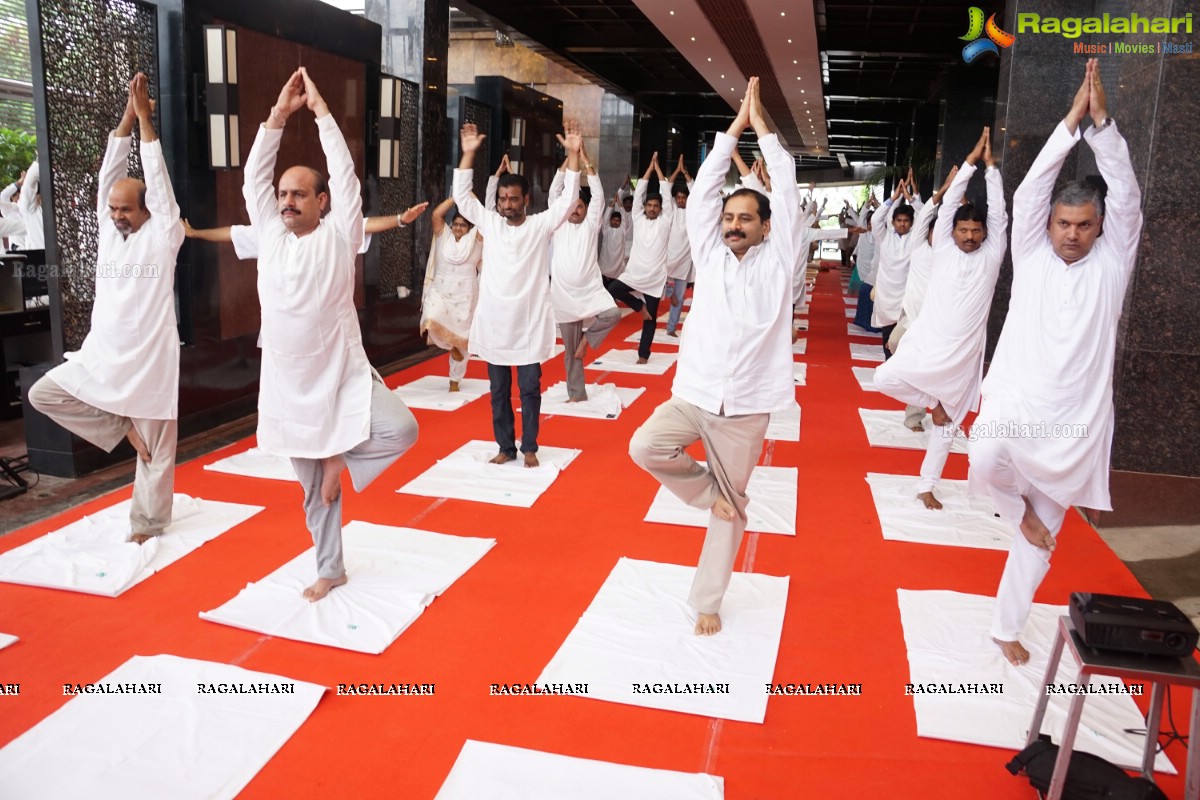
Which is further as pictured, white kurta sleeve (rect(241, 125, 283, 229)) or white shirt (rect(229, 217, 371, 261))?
white shirt (rect(229, 217, 371, 261))

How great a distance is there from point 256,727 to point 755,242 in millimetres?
2266

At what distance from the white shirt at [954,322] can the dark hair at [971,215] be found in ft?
0.14

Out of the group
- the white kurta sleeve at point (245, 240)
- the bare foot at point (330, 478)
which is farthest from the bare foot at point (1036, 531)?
the white kurta sleeve at point (245, 240)

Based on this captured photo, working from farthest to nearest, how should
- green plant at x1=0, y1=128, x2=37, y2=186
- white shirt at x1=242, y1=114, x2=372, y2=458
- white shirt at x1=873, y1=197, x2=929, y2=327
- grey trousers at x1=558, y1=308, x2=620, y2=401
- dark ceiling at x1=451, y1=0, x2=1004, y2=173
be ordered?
dark ceiling at x1=451, y1=0, x2=1004, y2=173 → green plant at x1=0, y1=128, x2=37, y2=186 → white shirt at x1=873, y1=197, x2=929, y2=327 → grey trousers at x1=558, y1=308, x2=620, y2=401 → white shirt at x1=242, y1=114, x2=372, y2=458

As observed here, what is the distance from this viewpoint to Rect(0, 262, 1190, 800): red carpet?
2.74 metres

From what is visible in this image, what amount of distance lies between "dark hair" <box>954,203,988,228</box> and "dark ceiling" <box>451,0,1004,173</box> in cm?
819

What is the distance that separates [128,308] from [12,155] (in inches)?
291

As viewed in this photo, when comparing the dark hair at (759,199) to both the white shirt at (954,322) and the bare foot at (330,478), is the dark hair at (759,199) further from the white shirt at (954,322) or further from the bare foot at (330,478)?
the white shirt at (954,322)

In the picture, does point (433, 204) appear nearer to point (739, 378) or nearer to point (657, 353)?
point (657, 353)

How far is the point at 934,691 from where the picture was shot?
316 centimetres

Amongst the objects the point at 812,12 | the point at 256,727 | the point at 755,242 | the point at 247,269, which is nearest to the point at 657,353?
the point at 247,269

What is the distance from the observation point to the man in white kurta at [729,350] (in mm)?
3332

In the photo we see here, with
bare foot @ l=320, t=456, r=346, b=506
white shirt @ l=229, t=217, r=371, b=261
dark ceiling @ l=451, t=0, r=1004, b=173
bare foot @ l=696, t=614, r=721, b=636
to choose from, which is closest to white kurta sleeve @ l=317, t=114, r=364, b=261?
white shirt @ l=229, t=217, r=371, b=261

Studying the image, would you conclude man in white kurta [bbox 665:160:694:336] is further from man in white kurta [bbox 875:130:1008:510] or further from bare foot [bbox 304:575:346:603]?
bare foot [bbox 304:575:346:603]
